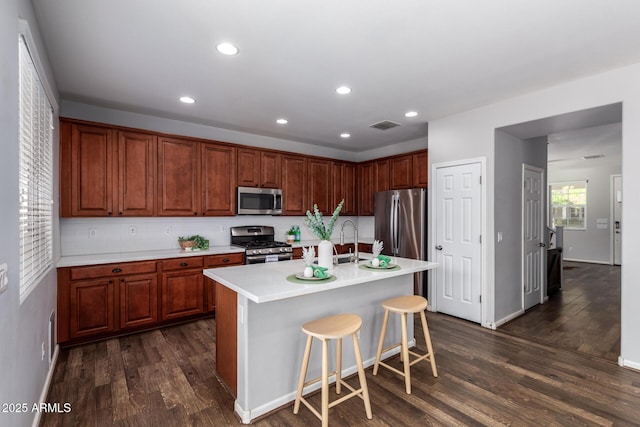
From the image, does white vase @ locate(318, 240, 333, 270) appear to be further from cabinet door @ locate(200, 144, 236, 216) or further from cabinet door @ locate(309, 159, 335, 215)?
cabinet door @ locate(309, 159, 335, 215)

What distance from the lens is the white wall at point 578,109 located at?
280cm

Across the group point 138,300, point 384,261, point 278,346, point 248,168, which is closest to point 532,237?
point 384,261

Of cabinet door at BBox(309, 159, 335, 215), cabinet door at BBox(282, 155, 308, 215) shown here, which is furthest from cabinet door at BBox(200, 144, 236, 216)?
cabinet door at BBox(309, 159, 335, 215)

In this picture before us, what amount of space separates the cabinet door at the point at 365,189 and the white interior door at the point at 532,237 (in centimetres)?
239

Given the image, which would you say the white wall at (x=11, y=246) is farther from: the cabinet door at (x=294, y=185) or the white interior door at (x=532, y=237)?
the white interior door at (x=532, y=237)

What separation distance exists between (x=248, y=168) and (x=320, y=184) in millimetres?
1369

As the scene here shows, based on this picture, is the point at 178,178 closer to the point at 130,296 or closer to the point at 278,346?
the point at 130,296

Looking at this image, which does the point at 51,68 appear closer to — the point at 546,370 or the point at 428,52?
the point at 428,52

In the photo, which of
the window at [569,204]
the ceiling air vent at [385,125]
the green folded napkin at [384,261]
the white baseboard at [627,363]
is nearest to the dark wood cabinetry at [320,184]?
the ceiling air vent at [385,125]

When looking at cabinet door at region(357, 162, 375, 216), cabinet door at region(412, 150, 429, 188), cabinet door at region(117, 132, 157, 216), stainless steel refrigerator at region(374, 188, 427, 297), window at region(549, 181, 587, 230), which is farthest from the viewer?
window at region(549, 181, 587, 230)

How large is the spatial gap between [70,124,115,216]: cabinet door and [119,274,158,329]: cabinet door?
858 mm

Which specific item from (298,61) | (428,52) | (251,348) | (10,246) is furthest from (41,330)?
(428,52)

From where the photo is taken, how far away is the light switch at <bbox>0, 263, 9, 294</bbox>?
1.35 m

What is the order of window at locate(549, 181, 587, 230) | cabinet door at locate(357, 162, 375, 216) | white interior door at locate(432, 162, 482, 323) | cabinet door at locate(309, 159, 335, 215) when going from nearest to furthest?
white interior door at locate(432, 162, 482, 323) → cabinet door at locate(309, 159, 335, 215) → cabinet door at locate(357, 162, 375, 216) → window at locate(549, 181, 587, 230)
